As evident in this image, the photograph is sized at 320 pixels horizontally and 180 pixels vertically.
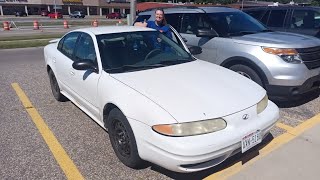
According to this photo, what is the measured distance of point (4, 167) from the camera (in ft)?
10.7

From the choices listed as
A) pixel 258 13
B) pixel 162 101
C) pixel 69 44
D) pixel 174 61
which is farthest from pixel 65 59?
pixel 258 13

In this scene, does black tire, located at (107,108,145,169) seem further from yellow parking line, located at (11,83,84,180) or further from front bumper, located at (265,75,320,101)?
front bumper, located at (265,75,320,101)

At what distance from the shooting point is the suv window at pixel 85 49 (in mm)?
3885

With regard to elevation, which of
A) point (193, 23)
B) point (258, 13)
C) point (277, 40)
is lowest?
point (277, 40)

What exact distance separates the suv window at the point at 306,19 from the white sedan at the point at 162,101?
4.41 meters

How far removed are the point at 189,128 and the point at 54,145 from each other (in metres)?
2.05

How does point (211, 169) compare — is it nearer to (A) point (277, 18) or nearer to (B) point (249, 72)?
(B) point (249, 72)

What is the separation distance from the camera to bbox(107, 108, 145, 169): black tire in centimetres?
298

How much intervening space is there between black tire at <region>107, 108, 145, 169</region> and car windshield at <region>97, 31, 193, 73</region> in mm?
649

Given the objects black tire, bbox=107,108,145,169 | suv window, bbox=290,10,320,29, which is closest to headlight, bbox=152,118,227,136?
black tire, bbox=107,108,145,169

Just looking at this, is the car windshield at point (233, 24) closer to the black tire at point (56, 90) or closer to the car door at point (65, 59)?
the car door at point (65, 59)

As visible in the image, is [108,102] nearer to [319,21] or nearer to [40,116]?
[40,116]

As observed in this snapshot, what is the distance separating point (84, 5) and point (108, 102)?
3289 inches

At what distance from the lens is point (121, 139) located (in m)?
3.23
